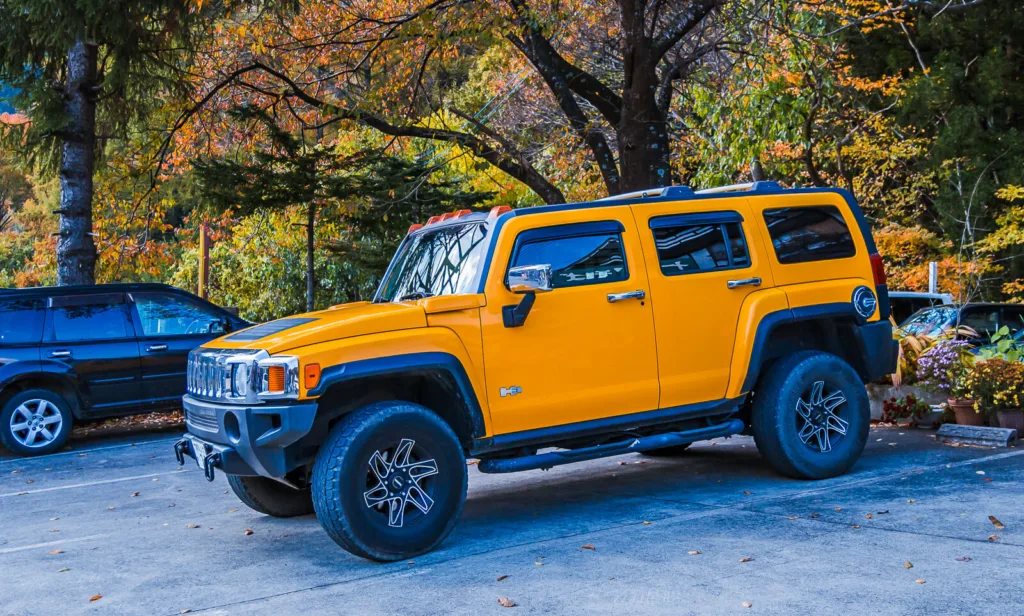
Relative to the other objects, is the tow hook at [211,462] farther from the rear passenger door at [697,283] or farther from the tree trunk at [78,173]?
the tree trunk at [78,173]

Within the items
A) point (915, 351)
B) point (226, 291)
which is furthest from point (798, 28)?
point (226, 291)

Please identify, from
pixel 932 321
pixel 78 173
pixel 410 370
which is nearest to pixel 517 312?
pixel 410 370

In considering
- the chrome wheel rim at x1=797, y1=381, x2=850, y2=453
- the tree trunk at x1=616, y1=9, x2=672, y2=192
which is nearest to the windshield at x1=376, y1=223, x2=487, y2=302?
the chrome wheel rim at x1=797, y1=381, x2=850, y2=453

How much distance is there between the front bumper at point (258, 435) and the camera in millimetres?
5828

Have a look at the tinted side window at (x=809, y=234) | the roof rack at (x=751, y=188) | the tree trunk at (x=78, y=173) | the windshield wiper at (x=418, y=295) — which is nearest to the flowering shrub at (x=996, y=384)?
the tinted side window at (x=809, y=234)

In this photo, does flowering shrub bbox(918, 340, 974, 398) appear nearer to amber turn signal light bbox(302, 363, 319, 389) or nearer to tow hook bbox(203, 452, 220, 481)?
amber turn signal light bbox(302, 363, 319, 389)

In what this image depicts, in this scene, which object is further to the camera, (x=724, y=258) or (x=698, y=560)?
(x=724, y=258)

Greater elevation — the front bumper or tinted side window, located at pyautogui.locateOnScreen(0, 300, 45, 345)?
tinted side window, located at pyautogui.locateOnScreen(0, 300, 45, 345)

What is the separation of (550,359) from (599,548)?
1.30m

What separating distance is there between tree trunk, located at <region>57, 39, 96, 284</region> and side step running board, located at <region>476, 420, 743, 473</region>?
1069 cm

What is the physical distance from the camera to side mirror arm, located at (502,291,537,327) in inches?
258

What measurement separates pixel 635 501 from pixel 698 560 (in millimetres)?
1836

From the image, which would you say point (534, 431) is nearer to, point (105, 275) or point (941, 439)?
point (941, 439)

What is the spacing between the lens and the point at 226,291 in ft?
104
